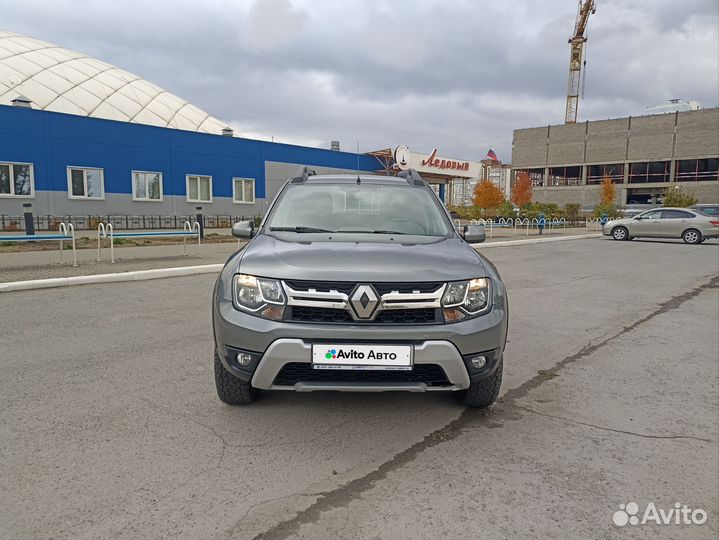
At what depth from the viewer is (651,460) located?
286 centimetres

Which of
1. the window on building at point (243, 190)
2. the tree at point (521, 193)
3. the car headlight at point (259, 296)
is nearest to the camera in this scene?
the car headlight at point (259, 296)

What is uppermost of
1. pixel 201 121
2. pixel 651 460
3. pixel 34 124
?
pixel 201 121

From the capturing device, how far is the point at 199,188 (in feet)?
88.6

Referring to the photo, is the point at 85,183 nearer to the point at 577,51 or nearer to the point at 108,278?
the point at 108,278

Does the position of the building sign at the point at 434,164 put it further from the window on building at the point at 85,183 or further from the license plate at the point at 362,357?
the license plate at the point at 362,357

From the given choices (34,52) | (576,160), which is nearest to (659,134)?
(576,160)

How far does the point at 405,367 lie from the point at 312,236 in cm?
132

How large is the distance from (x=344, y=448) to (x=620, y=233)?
23.3m

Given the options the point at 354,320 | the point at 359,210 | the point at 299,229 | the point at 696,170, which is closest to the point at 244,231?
the point at 299,229

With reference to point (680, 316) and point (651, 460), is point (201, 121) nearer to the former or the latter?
point (680, 316)

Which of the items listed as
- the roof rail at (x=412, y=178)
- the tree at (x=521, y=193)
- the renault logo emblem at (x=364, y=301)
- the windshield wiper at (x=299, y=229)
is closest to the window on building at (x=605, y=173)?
the tree at (x=521, y=193)

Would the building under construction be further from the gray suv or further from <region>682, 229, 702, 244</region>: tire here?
the gray suv

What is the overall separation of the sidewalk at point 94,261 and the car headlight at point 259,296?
729 centimetres

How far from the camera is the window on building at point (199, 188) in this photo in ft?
87.2
